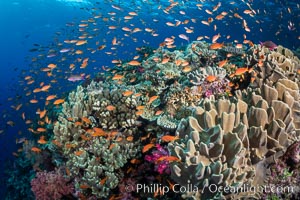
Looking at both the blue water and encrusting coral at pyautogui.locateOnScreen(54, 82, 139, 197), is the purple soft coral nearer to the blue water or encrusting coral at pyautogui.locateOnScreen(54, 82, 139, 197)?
encrusting coral at pyautogui.locateOnScreen(54, 82, 139, 197)

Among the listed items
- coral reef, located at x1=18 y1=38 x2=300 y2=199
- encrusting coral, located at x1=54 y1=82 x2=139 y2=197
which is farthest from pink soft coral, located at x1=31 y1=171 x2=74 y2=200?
encrusting coral, located at x1=54 y1=82 x2=139 y2=197

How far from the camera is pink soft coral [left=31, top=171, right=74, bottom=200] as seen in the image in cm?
678

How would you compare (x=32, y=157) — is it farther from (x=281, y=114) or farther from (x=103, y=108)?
(x=281, y=114)

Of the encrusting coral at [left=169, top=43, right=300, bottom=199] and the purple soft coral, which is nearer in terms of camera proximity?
the encrusting coral at [left=169, top=43, right=300, bottom=199]

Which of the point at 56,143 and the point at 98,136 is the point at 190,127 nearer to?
the point at 98,136

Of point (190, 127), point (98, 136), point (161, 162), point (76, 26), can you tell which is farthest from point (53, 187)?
point (76, 26)

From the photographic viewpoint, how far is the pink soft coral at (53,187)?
6.78 m

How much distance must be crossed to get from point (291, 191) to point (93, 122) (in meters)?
5.29

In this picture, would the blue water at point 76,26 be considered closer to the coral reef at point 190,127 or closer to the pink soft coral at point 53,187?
the coral reef at point 190,127

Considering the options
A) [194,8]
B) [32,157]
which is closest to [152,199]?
[32,157]

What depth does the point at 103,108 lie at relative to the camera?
712 cm

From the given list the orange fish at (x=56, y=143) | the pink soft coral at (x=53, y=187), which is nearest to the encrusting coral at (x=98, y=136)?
the orange fish at (x=56, y=143)

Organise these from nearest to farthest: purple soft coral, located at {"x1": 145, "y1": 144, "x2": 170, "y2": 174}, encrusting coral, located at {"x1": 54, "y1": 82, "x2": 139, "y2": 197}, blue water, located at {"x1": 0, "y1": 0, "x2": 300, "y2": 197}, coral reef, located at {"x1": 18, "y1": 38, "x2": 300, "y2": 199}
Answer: coral reef, located at {"x1": 18, "y1": 38, "x2": 300, "y2": 199} < purple soft coral, located at {"x1": 145, "y1": 144, "x2": 170, "y2": 174} < encrusting coral, located at {"x1": 54, "y1": 82, "x2": 139, "y2": 197} < blue water, located at {"x1": 0, "y1": 0, "x2": 300, "y2": 197}

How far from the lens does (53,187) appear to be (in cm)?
677
